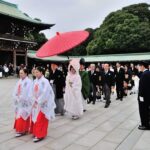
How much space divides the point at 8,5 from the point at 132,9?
24.6 m

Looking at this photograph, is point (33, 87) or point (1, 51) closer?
point (33, 87)

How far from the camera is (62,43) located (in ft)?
21.6

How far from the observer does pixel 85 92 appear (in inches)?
322

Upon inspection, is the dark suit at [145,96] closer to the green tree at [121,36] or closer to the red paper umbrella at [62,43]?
the red paper umbrella at [62,43]

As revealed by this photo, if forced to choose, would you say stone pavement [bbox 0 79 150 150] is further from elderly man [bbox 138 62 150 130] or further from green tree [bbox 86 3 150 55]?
green tree [bbox 86 3 150 55]

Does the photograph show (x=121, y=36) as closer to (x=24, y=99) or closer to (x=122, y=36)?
(x=122, y=36)

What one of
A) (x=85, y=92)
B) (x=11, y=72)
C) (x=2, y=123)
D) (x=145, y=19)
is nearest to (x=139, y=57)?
(x=145, y=19)

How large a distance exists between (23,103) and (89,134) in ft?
5.25

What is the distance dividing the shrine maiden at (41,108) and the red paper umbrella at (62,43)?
45.7 inches

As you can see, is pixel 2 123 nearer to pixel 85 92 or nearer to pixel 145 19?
pixel 85 92

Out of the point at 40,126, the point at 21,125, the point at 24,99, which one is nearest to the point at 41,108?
the point at 40,126

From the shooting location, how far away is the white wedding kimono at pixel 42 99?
5.19 meters

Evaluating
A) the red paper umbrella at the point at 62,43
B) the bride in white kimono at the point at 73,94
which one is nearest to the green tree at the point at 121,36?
the bride in white kimono at the point at 73,94

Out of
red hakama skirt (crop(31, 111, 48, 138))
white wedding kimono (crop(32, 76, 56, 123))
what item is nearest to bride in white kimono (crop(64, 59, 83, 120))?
white wedding kimono (crop(32, 76, 56, 123))
